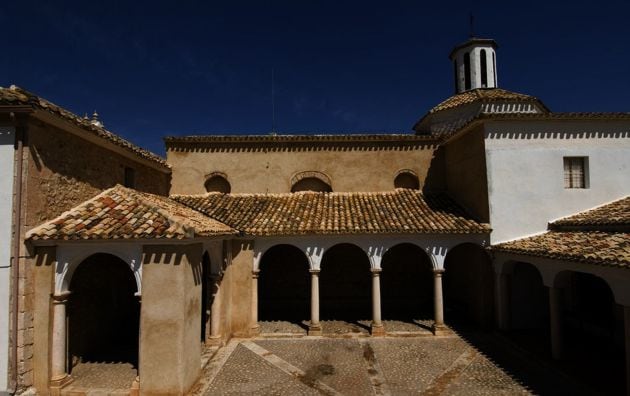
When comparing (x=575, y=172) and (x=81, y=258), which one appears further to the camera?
(x=575, y=172)

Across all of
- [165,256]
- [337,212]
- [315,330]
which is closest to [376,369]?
[315,330]

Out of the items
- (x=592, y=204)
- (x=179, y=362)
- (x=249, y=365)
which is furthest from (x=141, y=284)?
(x=592, y=204)

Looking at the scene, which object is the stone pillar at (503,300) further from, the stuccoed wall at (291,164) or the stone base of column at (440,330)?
the stuccoed wall at (291,164)

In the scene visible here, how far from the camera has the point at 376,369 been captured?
31.1ft

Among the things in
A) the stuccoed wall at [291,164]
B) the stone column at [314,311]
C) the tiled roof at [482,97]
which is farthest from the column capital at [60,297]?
the tiled roof at [482,97]

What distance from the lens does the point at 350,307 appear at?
16.1 metres

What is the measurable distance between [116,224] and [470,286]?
40.4 ft

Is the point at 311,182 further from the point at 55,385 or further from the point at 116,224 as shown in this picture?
the point at 55,385

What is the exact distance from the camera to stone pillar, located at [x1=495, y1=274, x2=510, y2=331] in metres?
11.9

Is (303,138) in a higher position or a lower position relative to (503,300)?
higher

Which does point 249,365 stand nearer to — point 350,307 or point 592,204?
point 350,307

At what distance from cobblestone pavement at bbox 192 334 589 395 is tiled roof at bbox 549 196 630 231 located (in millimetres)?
4320

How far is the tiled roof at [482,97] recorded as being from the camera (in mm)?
15242

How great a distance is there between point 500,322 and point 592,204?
199 inches
